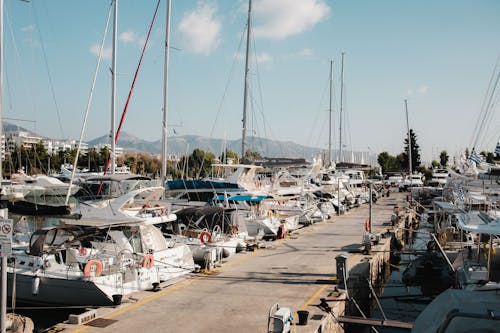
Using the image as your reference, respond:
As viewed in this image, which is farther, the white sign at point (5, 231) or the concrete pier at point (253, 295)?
the concrete pier at point (253, 295)

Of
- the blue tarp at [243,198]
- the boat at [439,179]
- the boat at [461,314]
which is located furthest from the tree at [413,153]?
the boat at [461,314]

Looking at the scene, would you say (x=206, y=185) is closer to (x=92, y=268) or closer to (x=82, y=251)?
(x=82, y=251)

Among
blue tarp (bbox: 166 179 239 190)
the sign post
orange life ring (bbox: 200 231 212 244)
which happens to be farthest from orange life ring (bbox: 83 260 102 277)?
blue tarp (bbox: 166 179 239 190)

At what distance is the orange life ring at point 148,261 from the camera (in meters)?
14.9

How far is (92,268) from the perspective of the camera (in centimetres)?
1358

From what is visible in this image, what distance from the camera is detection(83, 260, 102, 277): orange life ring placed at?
44.1 feet

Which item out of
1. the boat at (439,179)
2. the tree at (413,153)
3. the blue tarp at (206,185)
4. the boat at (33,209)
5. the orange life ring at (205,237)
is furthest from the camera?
the tree at (413,153)

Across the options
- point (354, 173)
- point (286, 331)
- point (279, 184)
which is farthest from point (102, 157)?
point (286, 331)

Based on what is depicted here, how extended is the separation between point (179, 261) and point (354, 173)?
184 ft

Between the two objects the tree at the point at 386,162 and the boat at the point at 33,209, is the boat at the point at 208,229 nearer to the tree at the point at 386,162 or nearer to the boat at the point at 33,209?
the boat at the point at 33,209

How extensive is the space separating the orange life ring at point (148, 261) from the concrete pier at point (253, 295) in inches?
44.7

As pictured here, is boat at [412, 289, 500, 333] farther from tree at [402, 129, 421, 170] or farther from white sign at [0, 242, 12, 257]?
tree at [402, 129, 421, 170]

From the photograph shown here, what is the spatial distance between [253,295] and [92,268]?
15.8ft

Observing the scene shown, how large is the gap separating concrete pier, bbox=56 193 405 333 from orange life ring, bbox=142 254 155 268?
1135 millimetres
